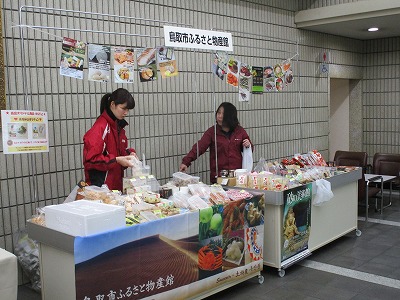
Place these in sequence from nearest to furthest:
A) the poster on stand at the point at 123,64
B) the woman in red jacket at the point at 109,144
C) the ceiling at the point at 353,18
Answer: the woman in red jacket at the point at 109,144
the poster on stand at the point at 123,64
the ceiling at the point at 353,18

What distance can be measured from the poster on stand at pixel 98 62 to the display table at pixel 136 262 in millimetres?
1415

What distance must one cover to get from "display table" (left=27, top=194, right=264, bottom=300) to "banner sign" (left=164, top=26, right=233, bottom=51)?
1587mm

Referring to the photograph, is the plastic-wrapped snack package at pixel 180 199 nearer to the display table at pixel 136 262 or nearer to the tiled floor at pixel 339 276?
the display table at pixel 136 262

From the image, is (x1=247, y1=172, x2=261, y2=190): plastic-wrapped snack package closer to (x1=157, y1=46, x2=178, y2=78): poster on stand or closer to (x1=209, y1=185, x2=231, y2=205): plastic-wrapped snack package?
(x1=209, y1=185, x2=231, y2=205): plastic-wrapped snack package

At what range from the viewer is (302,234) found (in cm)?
470

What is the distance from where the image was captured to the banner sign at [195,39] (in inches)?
163

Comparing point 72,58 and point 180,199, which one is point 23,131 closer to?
point 72,58

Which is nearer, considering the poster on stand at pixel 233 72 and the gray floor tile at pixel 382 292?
the gray floor tile at pixel 382 292

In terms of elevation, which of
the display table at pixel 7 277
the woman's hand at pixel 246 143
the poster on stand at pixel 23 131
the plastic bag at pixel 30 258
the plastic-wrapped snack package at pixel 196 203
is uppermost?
the poster on stand at pixel 23 131

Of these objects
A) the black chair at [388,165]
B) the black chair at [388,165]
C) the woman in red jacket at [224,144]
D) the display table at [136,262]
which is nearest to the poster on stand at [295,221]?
the display table at [136,262]

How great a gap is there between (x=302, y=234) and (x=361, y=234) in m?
1.61

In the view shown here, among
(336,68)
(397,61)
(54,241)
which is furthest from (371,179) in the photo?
(54,241)

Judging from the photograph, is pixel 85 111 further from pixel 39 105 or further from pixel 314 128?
pixel 314 128

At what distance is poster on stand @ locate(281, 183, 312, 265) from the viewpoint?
4434mm
